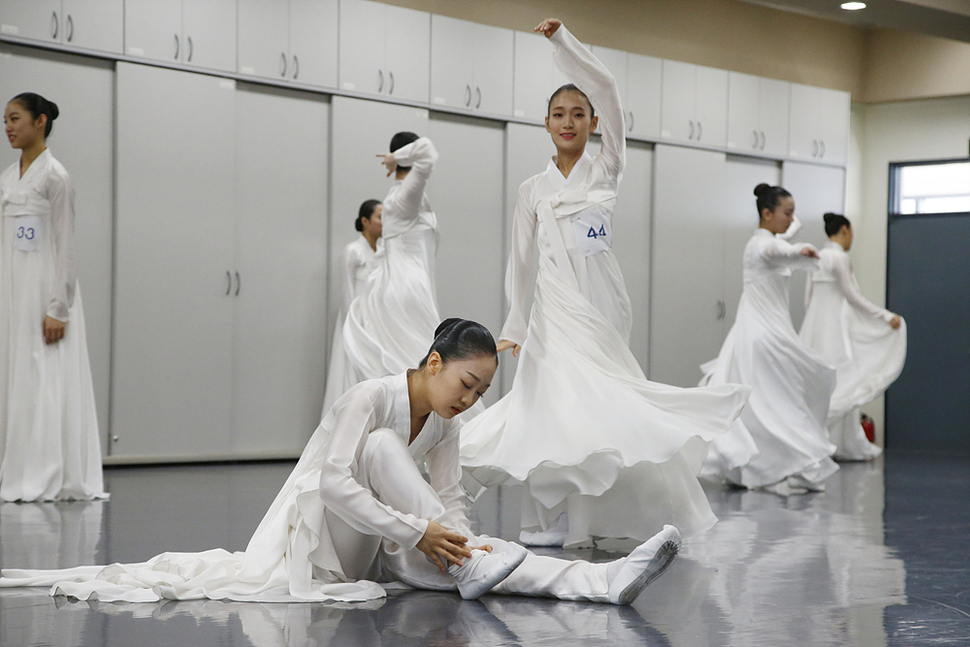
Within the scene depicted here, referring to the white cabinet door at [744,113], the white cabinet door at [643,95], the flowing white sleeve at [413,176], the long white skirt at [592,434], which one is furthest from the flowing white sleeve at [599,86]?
the white cabinet door at [744,113]

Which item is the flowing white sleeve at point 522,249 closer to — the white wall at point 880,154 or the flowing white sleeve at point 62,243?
the flowing white sleeve at point 62,243

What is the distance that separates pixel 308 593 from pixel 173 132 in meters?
4.95

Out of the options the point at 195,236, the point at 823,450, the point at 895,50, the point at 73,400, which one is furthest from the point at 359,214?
the point at 895,50

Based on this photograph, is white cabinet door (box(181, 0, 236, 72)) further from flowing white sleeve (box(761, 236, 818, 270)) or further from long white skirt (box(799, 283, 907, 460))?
long white skirt (box(799, 283, 907, 460))

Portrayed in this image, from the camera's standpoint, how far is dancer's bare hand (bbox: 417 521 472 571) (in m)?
2.85

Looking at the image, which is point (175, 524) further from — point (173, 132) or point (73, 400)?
point (173, 132)

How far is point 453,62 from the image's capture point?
8.48m

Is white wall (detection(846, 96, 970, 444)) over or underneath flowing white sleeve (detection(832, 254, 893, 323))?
over

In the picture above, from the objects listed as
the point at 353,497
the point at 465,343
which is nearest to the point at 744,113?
the point at 465,343

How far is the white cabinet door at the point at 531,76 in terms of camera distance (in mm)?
8852

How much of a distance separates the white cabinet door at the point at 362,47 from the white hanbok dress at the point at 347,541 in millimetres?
5326

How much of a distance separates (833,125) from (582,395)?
7944 mm

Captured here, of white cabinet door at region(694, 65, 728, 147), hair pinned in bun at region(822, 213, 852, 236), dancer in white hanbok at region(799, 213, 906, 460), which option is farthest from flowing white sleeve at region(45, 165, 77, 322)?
white cabinet door at region(694, 65, 728, 147)

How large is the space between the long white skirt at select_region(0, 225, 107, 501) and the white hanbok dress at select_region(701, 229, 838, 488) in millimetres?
3300
